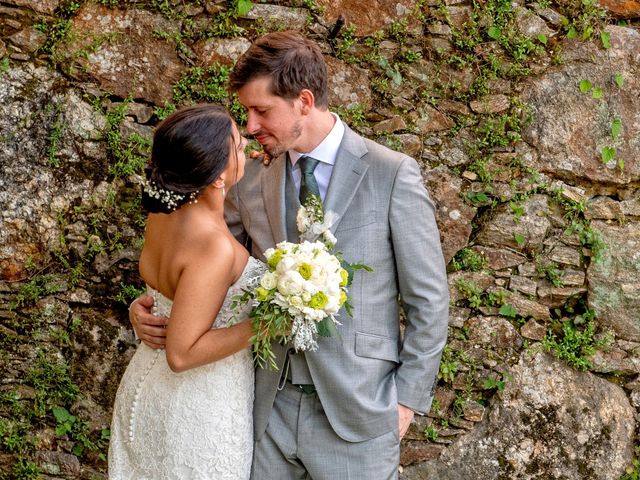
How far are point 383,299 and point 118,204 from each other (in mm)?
1784

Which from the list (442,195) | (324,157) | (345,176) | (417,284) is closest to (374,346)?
(417,284)

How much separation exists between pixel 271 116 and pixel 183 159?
1.46 feet

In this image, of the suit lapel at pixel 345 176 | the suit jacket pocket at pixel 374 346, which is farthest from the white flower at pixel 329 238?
the suit jacket pocket at pixel 374 346

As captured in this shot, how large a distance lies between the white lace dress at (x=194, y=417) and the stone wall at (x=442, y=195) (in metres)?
1.23

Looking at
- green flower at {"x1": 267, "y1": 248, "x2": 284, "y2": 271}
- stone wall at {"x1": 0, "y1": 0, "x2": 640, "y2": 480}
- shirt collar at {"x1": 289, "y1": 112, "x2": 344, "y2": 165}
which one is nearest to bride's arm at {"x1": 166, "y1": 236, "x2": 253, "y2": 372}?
green flower at {"x1": 267, "y1": 248, "x2": 284, "y2": 271}

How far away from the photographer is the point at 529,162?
388 centimetres

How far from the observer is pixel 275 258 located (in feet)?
7.74

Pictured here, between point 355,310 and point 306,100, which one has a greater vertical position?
point 306,100

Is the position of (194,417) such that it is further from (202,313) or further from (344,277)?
(344,277)

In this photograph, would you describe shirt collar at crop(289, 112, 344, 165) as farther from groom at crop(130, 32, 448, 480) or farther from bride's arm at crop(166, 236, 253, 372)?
bride's arm at crop(166, 236, 253, 372)

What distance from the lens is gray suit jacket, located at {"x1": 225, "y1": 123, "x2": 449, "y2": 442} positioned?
2.64 m

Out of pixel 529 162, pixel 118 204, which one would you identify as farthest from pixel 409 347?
pixel 118 204

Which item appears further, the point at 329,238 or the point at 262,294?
the point at 329,238

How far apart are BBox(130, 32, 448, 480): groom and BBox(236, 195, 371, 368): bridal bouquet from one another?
260 mm
